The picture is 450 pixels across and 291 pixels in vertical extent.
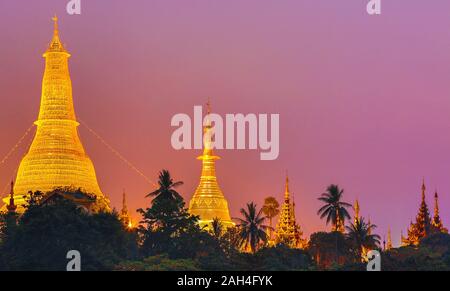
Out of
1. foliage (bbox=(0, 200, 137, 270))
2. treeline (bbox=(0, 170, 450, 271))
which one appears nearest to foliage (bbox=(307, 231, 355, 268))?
treeline (bbox=(0, 170, 450, 271))

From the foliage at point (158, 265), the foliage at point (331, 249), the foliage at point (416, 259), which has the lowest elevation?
the foliage at point (158, 265)

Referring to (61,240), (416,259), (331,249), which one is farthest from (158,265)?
(331,249)

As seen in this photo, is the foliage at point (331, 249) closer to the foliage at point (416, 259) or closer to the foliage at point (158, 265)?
the foliage at point (416, 259)

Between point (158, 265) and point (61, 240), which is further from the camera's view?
point (61, 240)

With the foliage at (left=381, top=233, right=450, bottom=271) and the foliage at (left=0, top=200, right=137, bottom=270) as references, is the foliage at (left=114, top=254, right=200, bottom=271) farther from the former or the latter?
the foliage at (left=381, top=233, right=450, bottom=271)

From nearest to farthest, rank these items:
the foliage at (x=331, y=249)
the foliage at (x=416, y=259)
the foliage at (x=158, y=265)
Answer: the foliage at (x=158, y=265) < the foliage at (x=416, y=259) < the foliage at (x=331, y=249)

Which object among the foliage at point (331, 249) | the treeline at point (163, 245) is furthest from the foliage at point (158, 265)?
the foliage at point (331, 249)

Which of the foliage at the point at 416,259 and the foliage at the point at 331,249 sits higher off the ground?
the foliage at the point at 331,249

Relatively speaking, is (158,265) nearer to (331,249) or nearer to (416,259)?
(416,259)
